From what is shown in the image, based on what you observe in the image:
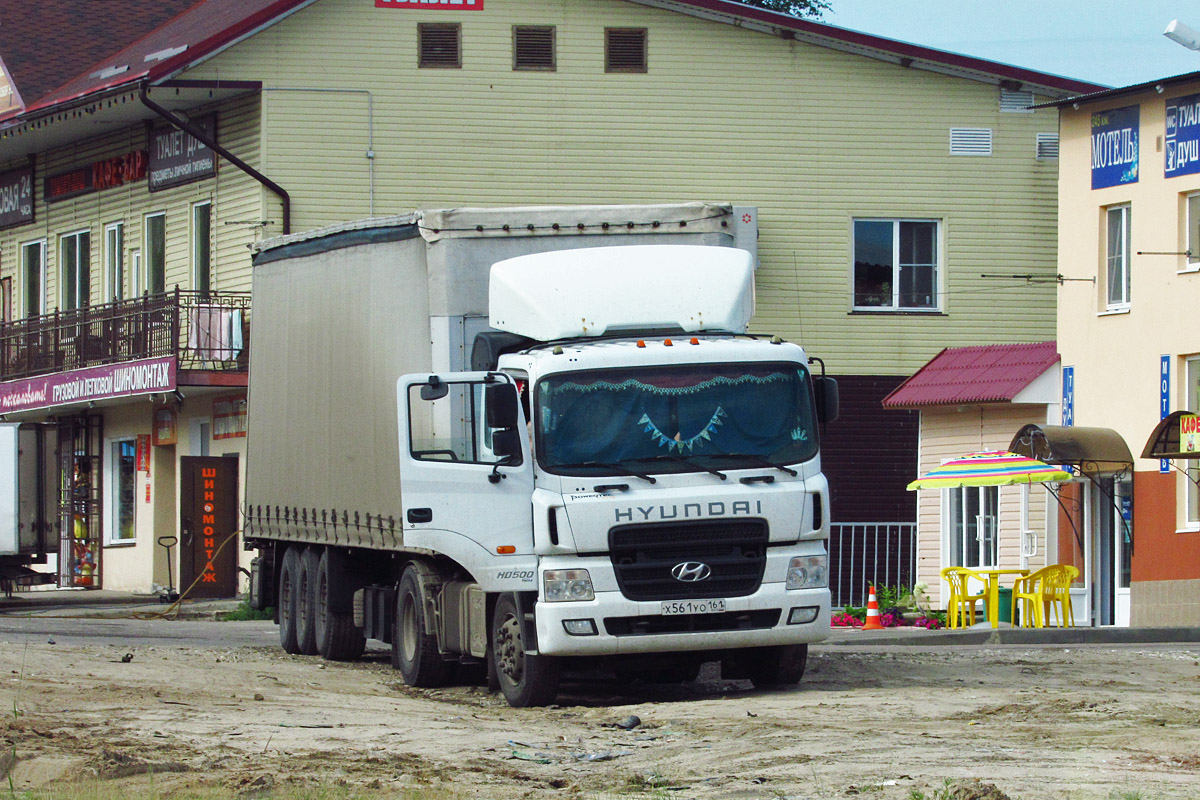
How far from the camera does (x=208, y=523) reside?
108 feet

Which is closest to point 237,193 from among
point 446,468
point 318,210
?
point 318,210

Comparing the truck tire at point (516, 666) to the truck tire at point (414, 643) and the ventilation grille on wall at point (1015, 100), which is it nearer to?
the truck tire at point (414, 643)

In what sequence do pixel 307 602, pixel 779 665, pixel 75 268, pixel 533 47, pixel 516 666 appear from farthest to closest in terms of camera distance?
pixel 75 268
pixel 533 47
pixel 307 602
pixel 779 665
pixel 516 666

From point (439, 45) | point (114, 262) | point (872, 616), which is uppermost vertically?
point (439, 45)

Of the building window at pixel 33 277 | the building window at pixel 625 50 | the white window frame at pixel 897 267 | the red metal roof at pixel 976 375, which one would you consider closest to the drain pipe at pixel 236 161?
the building window at pixel 625 50

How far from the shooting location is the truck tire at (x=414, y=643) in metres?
16.2

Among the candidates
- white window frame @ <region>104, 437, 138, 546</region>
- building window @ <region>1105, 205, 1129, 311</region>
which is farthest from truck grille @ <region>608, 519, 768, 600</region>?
white window frame @ <region>104, 437, 138, 546</region>

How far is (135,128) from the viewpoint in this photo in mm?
34812

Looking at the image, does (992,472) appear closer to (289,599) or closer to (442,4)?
(289,599)

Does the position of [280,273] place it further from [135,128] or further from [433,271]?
[135,128]

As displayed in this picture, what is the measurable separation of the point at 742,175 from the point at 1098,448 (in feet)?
28.8

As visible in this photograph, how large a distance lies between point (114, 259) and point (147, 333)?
14.5 feet

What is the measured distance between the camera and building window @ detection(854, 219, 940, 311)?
33250 millimetres

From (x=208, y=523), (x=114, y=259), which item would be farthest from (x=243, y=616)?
(x=114, y=259)
